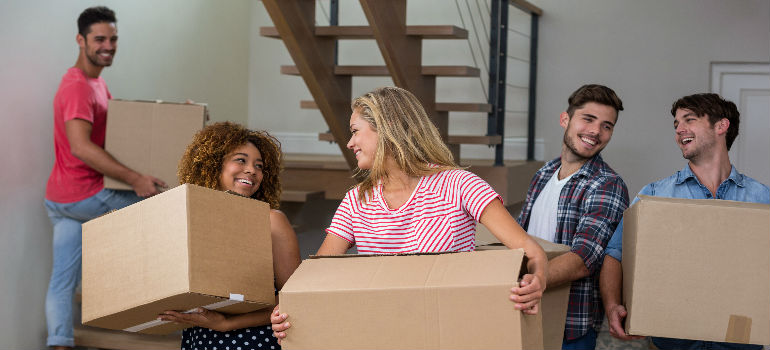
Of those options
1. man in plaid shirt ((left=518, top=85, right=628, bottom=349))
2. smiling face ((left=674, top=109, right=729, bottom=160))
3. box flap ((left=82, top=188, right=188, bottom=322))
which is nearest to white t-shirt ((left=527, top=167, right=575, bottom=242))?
man in plaid shirt ((left=518, top=85, right=628, bottom=349))

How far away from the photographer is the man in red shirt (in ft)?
9.79

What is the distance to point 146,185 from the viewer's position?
2943 mm

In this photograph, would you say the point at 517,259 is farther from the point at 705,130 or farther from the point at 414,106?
the point at 705,130

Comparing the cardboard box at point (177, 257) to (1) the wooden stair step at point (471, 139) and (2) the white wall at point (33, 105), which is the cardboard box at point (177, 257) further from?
(1) the wooden stair step at point (471, 139)

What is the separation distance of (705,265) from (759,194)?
41 centimetres

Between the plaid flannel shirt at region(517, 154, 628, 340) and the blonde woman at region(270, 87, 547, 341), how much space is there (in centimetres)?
38

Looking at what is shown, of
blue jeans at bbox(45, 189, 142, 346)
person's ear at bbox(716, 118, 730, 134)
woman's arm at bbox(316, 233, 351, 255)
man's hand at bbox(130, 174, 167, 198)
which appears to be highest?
person's ear at bbox(716, 118, 730, 134)

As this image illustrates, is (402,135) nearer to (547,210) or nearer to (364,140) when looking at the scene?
(364,140)

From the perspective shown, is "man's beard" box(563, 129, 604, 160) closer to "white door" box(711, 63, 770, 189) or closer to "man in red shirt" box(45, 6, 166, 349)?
"man in red shirt" box(45, 6, 166, 349)

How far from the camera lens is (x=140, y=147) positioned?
2988 mm

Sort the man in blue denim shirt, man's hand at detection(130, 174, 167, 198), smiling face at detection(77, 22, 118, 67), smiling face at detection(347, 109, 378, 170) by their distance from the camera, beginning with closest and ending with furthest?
smiling face at detection(347, 109, 378, 170), the man in blue denim shirt, man's hand at detection(130, 174, 167, 198), smiling face at detection(77, 22, 118, 67)

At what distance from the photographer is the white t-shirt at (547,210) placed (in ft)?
6.62

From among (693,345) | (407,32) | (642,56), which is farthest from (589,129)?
(642,56)

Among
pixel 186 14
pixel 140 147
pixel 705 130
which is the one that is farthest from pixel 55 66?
pixel 705 130
